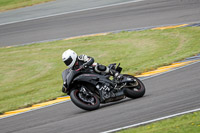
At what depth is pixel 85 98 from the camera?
9.02 m

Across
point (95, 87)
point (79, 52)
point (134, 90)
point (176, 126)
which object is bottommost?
point (79, 52)

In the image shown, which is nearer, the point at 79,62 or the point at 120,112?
the point at 120,112

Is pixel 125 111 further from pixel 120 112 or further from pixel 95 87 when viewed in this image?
pixel 95 87

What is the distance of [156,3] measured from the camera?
944 inches

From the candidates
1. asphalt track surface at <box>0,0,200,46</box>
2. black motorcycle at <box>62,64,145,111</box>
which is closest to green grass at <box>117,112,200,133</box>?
black motorcycle at <box>62,64,145,111</box>

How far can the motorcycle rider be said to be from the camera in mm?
8883

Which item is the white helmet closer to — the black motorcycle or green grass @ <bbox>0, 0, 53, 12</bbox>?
the black motorcycle

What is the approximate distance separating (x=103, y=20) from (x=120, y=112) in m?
14.8

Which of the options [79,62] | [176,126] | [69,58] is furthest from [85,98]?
[176,126]

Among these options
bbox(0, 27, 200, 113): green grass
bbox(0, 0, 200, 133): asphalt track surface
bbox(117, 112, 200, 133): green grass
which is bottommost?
bbox(0, 27, 200, 113): green grass

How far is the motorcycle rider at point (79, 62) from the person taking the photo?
350 inches

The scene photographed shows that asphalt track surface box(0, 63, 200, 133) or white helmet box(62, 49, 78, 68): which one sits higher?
white helmet box(62, 49, 78, 68)

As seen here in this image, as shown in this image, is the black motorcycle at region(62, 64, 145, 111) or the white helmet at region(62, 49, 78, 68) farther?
the black motorcycle at region(62, 64, 145, 111)

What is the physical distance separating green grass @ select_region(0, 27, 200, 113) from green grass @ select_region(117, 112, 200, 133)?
5466 mm
